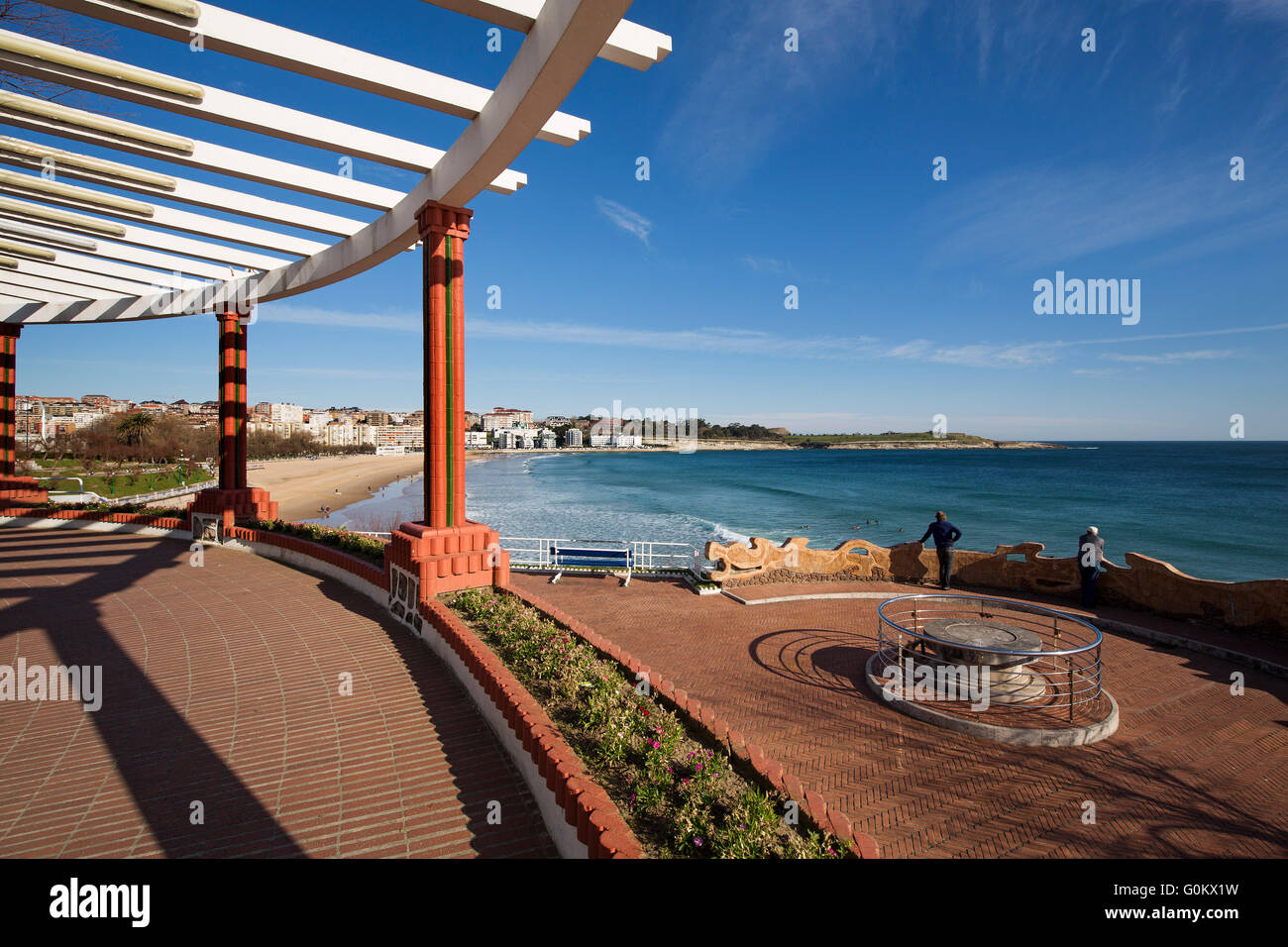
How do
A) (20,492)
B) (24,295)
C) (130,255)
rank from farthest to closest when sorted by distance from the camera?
(20,492)
(24,295)
(130,255)

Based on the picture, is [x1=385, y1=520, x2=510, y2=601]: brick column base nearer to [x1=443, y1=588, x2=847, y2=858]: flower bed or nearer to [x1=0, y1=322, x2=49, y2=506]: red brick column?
[x1=443, y1=588, x2=847, y2=858]: flower bed

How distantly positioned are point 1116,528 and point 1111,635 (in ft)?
136

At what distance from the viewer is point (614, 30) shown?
510cm

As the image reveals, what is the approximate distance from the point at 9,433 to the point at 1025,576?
28.2 metres

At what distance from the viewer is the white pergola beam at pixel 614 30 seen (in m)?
5.20

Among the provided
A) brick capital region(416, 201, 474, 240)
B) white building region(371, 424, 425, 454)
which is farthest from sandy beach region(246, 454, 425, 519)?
white building region(371, 424, 425, 454)

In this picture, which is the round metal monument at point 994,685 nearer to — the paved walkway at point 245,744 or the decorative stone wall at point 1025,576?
the decorative stone wall at point 1025,576

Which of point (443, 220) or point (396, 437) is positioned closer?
point (443, 220)

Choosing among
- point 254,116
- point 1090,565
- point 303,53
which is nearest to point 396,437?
point 254,116

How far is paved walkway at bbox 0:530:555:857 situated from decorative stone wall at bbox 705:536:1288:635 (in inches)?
324

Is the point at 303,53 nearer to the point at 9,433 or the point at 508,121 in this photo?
the point at 508,121

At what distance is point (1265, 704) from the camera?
7398 mm
